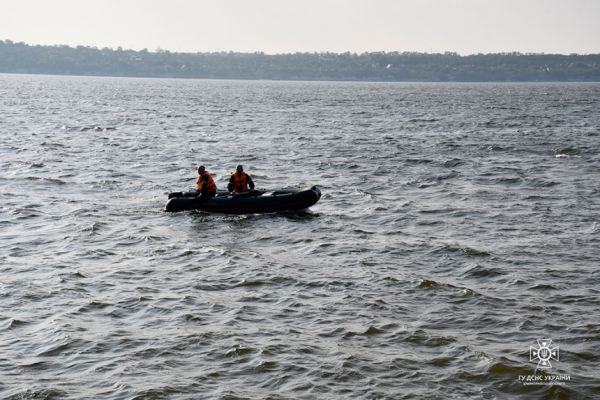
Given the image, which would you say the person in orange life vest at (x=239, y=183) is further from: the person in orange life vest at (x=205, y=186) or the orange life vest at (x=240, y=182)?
the person in orange life vest at (x=205, y=186)

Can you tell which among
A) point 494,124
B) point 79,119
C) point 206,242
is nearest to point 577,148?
→ point 494,124

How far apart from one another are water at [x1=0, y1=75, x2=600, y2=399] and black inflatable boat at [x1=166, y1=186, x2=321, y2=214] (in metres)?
0.40

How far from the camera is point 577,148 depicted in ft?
151

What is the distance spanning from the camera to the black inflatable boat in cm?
2748

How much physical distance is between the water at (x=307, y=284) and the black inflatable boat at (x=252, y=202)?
1.30ft

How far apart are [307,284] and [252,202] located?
349 inches

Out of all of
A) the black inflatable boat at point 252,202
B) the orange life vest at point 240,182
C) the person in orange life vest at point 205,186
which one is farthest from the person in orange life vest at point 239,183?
the person in orange life vest at point 205,186

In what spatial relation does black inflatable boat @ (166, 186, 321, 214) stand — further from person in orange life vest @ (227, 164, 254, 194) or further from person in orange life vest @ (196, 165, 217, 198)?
person in orange life vest @ (227, 164, 254, 194)

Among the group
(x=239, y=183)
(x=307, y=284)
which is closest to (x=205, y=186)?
(x=239, y=183)

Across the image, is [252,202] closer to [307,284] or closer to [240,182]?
[240,182]

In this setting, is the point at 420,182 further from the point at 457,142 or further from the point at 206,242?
the point at 457,142

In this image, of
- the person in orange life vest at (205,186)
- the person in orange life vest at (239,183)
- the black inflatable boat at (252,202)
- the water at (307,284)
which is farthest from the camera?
the person in orange life vest at (239,183)

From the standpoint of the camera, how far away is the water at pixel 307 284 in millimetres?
13766

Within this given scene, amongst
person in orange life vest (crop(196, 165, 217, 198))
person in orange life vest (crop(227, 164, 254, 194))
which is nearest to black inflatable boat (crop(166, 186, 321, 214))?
person in orange life vest (crop(196, 165, 217, 198))
